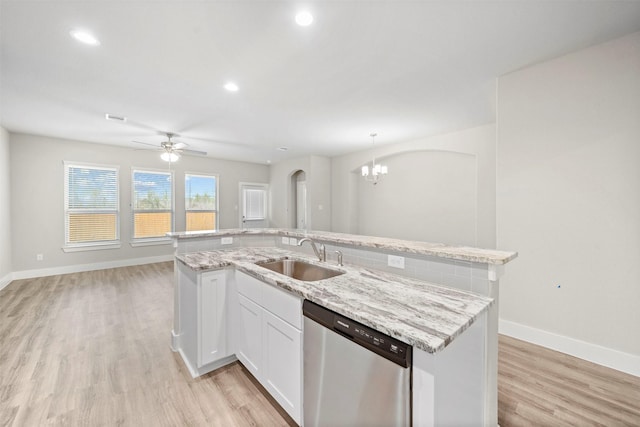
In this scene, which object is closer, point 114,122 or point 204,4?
point 204,4

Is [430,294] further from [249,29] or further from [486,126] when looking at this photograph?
[486,126]

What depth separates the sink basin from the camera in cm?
212

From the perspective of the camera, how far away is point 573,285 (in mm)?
2293

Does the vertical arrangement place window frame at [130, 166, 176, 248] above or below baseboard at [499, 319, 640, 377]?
above

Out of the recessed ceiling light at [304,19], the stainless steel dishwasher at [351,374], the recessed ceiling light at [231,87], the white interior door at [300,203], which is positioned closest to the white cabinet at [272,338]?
the stainless steel dishwasher at [351,374]

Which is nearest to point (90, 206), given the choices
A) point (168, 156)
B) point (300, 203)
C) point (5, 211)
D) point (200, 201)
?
point (5, 211)

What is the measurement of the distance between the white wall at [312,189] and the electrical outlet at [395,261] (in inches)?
191

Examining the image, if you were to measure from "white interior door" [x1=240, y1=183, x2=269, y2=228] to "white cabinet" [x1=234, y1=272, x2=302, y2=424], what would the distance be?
587 centimetres

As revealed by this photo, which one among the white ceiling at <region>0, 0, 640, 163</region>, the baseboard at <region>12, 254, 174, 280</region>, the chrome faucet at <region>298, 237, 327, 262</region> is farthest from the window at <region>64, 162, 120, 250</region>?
the chrome faucet at <region>298, 237, 327, 262</region>

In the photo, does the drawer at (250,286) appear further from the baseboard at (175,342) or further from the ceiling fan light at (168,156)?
the ceiling fan light at (168,156)

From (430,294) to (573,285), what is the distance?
6.38 ft

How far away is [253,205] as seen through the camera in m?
7.94

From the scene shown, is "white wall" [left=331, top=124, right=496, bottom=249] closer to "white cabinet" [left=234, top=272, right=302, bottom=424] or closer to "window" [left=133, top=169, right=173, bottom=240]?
"white cabinet" [left=234, top=272, right=302, bottom=424]

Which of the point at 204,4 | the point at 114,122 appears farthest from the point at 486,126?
the point at 114,122
